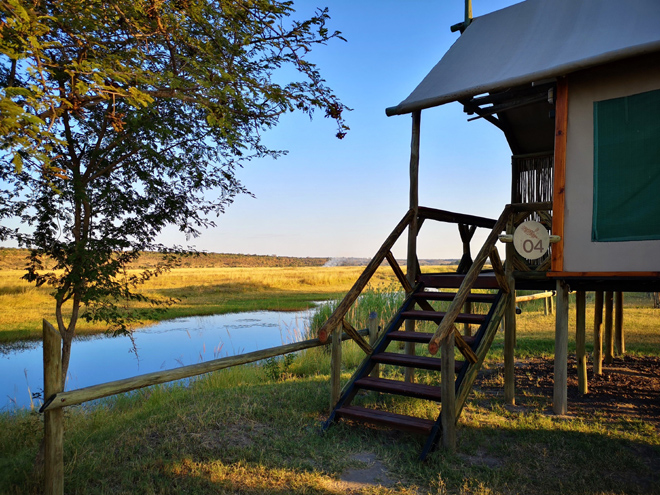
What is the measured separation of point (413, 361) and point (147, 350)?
40.3 ft

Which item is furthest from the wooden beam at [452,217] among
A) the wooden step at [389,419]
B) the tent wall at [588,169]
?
the wooden step at [389,419]

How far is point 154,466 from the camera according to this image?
4555mm

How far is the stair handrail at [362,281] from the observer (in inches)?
224

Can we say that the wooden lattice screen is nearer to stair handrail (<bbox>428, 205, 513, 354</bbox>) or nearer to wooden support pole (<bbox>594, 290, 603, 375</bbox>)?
wooden support pole (<bbox>594, 290, 603, 375</bbox>)

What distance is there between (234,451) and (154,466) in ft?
2.55

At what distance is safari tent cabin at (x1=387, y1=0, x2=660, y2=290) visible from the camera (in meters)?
5.54

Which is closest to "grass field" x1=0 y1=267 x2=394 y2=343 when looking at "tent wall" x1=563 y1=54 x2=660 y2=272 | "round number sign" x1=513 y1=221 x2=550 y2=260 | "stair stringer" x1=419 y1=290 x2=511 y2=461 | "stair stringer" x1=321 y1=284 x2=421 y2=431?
"stair stringer" x1=321 y1=284 x2=421 y2=431

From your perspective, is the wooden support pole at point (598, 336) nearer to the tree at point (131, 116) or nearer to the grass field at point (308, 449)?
the grass field at point (308, 449)

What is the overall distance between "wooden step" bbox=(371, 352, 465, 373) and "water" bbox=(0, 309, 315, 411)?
6.16 metres

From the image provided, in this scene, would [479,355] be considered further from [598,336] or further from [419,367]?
[598,336]

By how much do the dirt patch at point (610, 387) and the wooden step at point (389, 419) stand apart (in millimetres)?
2477

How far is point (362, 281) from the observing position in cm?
624

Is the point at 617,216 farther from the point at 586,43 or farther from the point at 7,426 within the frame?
the point at 7,426

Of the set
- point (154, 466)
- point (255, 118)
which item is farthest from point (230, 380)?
point (255, 118)
